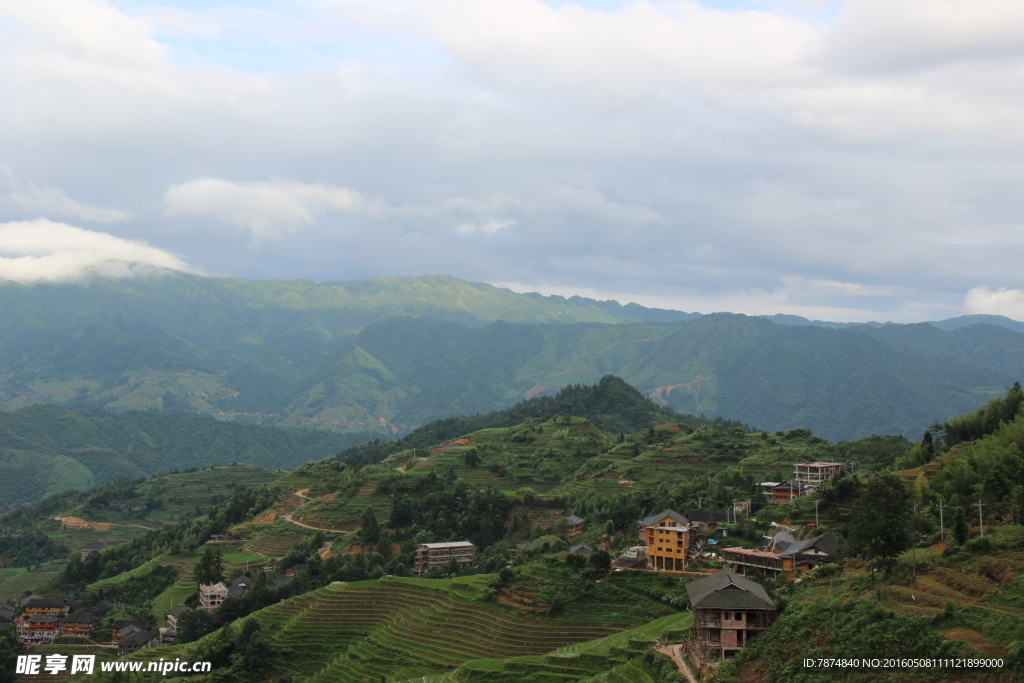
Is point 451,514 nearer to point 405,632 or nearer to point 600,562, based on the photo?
point 405,632

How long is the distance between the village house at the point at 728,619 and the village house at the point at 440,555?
135ft

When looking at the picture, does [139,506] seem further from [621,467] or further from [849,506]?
[849,506]

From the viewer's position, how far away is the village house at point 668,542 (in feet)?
155

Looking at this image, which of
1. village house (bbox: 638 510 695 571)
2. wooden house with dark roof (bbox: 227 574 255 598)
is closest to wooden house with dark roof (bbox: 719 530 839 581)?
village house (bbox: 638 510 695 571)

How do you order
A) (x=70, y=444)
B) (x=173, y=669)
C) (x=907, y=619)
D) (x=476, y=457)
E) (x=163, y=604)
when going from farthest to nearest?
(x=70, y=444) → (x=476, y=457) → (x=163, y=604) → (x=173, y=669) → (x=907, y=619)

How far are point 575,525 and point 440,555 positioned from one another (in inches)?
456

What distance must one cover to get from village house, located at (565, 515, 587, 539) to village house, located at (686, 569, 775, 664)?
3871 centimetres

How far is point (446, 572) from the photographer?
63125 mm

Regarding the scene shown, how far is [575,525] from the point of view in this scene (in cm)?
7038

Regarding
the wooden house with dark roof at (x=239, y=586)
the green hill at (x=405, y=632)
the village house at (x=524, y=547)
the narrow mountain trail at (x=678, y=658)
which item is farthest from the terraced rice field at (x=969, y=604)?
the wooden house with dark roof at (x=239, y=586)

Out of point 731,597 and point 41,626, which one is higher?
point 731,597

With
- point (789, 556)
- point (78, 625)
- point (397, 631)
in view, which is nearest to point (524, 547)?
point (397, 631)

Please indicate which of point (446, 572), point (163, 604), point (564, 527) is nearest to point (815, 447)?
point (564, 527)

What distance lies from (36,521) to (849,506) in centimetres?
12045
